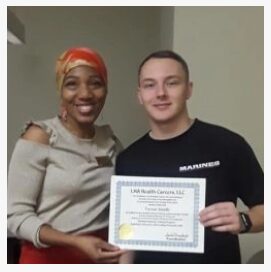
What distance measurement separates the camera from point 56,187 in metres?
0.95

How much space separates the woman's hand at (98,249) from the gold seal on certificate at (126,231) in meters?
0.03

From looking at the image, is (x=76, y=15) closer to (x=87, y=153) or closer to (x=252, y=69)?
(x=87, y=153)

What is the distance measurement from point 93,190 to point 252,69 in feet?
1.49

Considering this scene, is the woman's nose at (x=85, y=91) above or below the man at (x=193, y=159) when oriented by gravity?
above

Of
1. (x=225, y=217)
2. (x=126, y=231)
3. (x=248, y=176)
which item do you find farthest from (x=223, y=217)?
(x=126, y=231)

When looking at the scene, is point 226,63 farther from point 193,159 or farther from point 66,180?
point 66,180

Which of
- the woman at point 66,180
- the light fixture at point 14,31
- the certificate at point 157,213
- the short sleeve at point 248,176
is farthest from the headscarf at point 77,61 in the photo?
the short sleeve at point 248,176

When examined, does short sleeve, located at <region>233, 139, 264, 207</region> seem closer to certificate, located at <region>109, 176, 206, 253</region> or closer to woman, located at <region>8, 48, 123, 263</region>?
certificate, located at <region>109, 176, 206, 253</region>

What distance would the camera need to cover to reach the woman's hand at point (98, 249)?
96cm

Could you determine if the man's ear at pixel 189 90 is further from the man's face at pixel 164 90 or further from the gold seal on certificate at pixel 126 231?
the gold seal on certificate at pixel 126 231

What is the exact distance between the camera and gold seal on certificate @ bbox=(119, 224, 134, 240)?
3.12 feet

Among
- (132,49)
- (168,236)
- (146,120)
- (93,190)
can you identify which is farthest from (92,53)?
(168,236)

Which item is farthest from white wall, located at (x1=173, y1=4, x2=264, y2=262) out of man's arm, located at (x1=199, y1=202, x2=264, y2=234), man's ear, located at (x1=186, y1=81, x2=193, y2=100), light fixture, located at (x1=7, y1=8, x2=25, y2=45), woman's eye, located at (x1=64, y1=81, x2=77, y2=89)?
light fixture, located at (x1=7, y1=8, x2=25, y2=45)
